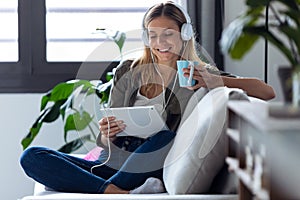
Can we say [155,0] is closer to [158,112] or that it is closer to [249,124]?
[158,112]

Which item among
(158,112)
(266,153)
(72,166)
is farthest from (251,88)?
(266,153)

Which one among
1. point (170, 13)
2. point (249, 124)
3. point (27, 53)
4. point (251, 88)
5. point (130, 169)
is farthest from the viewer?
point (27, 53)

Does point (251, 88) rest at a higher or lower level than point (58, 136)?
higher

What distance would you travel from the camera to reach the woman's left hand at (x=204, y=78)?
257cm

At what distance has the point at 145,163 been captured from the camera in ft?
8.32

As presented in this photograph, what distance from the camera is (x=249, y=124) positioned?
1561 mm

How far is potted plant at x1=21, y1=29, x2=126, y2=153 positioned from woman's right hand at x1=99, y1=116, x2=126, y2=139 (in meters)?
0.50

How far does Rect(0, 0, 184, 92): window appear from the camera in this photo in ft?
12.3

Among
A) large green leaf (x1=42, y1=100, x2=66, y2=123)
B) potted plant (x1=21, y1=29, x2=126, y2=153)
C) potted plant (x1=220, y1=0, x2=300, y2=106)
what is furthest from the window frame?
potted plant (x1=220, y1=0, x2=300, y2=106)

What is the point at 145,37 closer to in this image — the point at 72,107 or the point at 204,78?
the point at 204,78

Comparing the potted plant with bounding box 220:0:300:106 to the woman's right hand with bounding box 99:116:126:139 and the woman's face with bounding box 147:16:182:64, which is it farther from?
the woman's face with bounding box 147:16:182:64

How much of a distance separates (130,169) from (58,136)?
4.29 feet

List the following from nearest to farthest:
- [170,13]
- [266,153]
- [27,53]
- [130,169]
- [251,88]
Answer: [266,153]
[130,169]
[251,88]
[170,13]
[27,53]

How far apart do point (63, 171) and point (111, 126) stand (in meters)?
0.27
